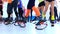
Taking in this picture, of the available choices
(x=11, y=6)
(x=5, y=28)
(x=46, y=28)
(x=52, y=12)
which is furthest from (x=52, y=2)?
(x=5, y=28)

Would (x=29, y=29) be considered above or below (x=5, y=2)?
below

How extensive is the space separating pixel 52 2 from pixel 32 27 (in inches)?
14.8

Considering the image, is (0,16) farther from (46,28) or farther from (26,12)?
(46,28)

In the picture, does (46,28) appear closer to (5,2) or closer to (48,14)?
(48,14)

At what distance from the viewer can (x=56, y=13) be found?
2.34 metres

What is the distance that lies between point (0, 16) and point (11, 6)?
0.58 feet

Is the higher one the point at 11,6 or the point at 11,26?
the point at 11,6

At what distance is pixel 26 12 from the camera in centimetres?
236

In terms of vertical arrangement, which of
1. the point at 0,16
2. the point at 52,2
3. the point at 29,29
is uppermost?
the point at 52,2

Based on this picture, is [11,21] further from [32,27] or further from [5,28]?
[32,27]

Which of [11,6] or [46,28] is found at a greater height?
[11,6]

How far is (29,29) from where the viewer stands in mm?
2336

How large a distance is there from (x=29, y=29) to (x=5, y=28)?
11.1 inches

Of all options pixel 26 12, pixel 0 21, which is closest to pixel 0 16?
pixel 0 21
